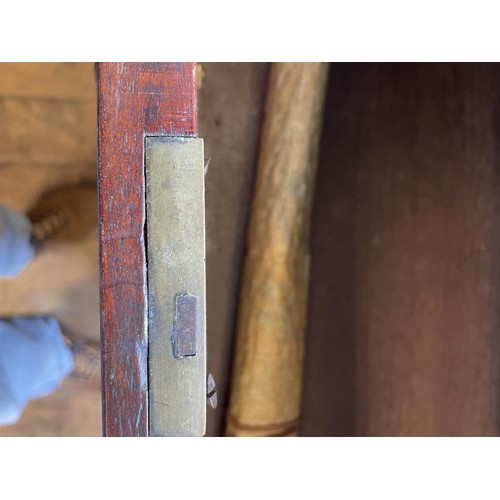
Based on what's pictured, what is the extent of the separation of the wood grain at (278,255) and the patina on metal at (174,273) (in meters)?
0.40

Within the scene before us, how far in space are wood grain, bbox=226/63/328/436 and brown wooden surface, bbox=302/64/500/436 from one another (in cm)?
5

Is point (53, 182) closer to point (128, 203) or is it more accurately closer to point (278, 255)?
point (278, 255)

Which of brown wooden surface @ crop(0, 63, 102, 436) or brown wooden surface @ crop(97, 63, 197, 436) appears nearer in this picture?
brown wooden surface @ crop(97, 63, 197, 436)

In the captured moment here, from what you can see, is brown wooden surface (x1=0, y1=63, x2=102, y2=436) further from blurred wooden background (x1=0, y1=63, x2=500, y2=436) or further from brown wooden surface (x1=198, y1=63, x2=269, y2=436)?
brown wooden surface (x1=198, y1=63, x2=269, y2=436)

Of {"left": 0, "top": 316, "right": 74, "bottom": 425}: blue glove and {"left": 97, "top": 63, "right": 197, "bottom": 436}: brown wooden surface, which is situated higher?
{"left": 97, "top": 63, "right": 197, "bottom": 436}: brown wooden surface

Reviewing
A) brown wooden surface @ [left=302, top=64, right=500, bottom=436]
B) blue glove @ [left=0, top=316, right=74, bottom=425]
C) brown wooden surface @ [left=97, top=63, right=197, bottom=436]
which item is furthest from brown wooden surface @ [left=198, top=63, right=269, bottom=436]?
brown wooden surface @ [left=97, top=63, right=197, bottom=436]

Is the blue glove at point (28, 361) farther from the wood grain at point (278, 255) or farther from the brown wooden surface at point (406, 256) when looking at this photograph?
the brown wooden surface at point (406, 256)

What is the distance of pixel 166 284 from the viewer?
0.44 meters

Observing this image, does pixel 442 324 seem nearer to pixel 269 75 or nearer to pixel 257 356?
pixel 257 356

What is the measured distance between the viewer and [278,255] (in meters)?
0.84

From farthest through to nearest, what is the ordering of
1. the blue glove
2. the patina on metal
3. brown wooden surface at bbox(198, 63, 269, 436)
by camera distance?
brown wooden surface at bbox(198, 63, 269, 436)
the blue glove
the patina on metal

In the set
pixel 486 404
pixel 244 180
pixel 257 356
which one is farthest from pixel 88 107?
pixel 486 404

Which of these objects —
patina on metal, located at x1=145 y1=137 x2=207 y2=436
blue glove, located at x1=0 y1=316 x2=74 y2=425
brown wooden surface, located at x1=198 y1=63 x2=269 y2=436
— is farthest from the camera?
brown wooden surface, located at x1=198 y1=63 x2=269 y2=436

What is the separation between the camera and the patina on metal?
17.2 inches
